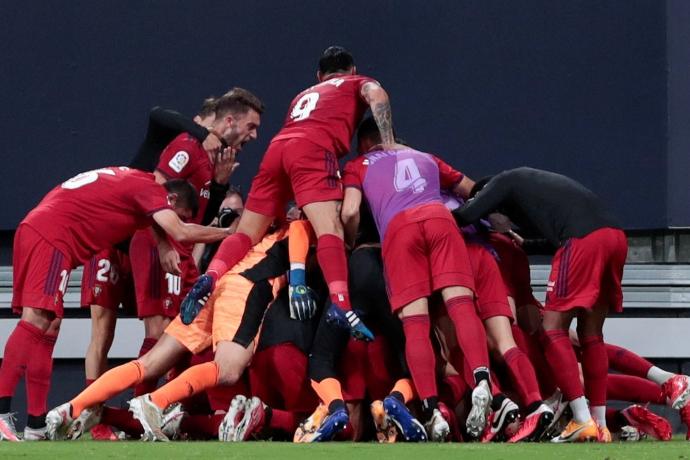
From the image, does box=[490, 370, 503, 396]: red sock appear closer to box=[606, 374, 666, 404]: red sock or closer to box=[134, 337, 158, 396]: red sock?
box=[606, 374, 666, 404]: red sock

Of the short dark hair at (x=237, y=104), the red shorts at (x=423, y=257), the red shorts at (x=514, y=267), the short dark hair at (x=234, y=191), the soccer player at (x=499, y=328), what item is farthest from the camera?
the short dark hair at (x=234, y=191)

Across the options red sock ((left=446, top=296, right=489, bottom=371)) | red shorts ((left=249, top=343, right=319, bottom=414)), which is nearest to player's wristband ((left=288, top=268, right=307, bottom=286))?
red shorts ((left=249, top=343, right=319, bottom=414))

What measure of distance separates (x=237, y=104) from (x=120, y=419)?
6.88ft

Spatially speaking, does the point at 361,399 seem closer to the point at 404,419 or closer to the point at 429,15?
the point at 404,419

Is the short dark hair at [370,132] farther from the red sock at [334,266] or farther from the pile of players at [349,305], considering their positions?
the red sock at [334,266]

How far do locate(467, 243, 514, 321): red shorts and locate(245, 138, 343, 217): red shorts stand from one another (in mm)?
743

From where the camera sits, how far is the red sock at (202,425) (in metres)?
6.74

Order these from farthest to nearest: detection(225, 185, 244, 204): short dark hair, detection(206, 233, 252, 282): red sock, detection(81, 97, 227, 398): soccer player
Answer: detection(225, 185, 244, 204): short dark hair
detection(81, 97, 227, 398): soccer player
detection(206, 233, 252, 282): red sock

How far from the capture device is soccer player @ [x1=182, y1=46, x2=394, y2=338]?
670 centimetres

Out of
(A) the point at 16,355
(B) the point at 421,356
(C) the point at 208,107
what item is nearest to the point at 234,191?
(C) the point at 208,107

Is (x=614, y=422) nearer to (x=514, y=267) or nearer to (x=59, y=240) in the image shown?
(x=514, y=267)

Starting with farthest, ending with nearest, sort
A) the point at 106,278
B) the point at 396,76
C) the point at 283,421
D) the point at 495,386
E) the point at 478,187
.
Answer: the point at 396,76
the point at 106,278
the point at 478,187
the point at 283,421
the point at 495,386

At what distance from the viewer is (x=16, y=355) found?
21.5 ft

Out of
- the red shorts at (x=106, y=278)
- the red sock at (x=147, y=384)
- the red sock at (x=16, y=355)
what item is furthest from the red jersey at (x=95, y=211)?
the red sock at (x=147, y=384)
